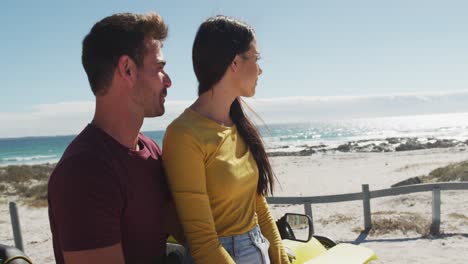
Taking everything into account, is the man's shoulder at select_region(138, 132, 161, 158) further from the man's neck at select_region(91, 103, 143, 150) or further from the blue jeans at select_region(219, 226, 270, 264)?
the blue jeans at select_region(219, 226, 270, 264)

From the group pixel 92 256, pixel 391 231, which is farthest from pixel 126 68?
pixel 391 231

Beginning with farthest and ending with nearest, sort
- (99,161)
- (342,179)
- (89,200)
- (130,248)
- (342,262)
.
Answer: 1. (342,179)
2. (342,262)
3. (130,248)
4. (99,161)
5. (89,200)

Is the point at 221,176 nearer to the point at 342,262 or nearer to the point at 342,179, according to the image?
the point at 342,262

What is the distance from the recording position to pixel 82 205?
1.55 m

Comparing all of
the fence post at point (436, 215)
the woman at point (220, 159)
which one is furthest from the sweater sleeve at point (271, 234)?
the fence post at point (436, 215)

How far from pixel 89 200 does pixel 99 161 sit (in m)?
0.17

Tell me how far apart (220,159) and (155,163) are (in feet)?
1.05

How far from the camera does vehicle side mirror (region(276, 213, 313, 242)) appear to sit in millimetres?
3141

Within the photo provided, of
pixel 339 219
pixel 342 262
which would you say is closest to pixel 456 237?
pixel 339 219

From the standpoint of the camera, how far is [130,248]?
1.84 meters

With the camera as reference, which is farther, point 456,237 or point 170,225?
point 456,237

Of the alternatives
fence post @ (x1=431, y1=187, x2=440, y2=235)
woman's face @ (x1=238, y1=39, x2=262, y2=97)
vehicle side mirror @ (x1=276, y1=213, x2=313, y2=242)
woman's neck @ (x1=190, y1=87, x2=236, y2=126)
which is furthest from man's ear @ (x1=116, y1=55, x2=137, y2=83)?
fence post @ (x1=431, y1=187, x2=440, y2=235)

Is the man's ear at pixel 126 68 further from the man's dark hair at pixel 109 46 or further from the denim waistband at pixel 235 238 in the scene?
the denim waistband at pixel 235 238

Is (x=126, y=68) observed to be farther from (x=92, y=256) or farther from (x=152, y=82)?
(x=92, y=256)
